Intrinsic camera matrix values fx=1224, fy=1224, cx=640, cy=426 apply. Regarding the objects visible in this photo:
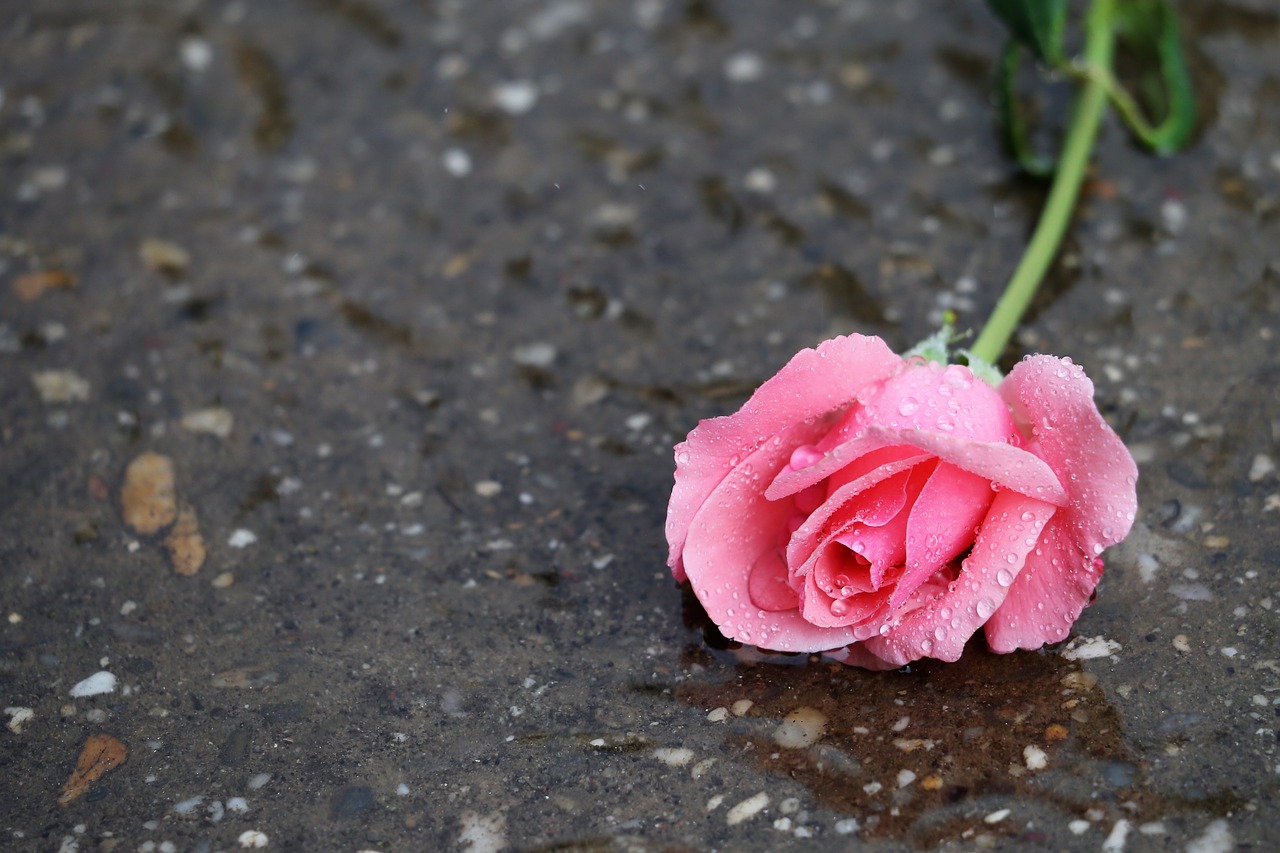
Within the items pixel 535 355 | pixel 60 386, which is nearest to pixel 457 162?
pixel 535 355

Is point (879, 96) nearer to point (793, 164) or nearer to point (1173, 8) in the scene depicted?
point (793, 164)

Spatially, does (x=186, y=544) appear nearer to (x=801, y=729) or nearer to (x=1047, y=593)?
(x=801, y=729)

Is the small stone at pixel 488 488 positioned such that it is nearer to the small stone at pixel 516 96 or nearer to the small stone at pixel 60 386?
the small stone at pixel 60 386

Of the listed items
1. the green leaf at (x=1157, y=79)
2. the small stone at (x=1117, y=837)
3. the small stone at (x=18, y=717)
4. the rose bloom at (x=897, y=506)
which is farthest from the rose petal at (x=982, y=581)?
the green leaf at (x=1157, y=79)

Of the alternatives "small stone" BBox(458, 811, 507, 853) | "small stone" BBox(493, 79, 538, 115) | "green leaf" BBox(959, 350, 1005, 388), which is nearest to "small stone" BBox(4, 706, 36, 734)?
"small stone" BBox(458, 811, 507, 853)

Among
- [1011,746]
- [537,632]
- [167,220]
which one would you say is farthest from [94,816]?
[167,220]

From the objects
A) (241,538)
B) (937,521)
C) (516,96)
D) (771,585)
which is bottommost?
(241,538)
